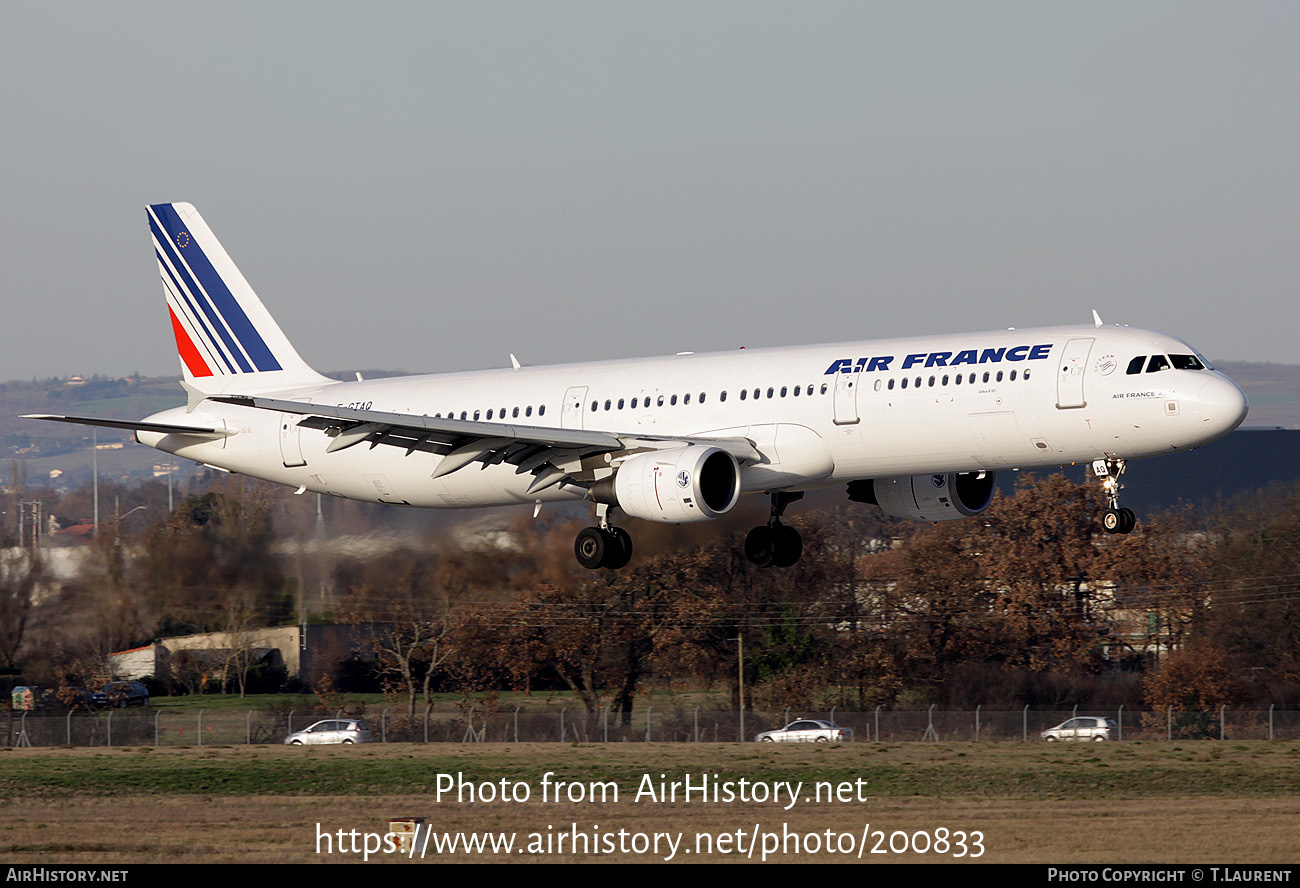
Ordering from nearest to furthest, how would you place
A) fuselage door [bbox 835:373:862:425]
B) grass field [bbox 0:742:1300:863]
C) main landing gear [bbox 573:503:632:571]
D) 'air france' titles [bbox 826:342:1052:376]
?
'air france' titles [bbox 826:342:1052:376] → fuselage door [bbox 835:373:862:425] → grass field [bbox 0:742:1300:863] → main landing gear [bbox 573:503:632:571]

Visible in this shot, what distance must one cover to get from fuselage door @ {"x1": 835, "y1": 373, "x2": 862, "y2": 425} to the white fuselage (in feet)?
0.12

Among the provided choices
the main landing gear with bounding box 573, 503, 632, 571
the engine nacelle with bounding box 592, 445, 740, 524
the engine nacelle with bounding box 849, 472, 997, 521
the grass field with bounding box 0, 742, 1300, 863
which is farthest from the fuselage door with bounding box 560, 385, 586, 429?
the grass field with bounding box 0, 742, 1300, 863

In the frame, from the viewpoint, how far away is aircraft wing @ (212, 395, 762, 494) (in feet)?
127

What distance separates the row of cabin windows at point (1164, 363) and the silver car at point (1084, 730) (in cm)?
3803

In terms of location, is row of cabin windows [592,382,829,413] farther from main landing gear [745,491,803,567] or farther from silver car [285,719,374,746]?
silver car [285,719,374,746]

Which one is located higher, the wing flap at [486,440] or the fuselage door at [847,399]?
the fuselage door at [847,399]

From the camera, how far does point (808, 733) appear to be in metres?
72.6

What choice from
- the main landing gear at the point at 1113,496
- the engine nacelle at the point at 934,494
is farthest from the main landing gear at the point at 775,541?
the main landing gear at the point at 1113,496

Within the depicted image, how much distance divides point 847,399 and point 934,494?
221 inches

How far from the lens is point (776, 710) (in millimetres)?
80938

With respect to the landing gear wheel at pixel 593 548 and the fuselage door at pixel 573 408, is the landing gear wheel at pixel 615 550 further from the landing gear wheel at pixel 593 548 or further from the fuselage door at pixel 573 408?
the fuselage door at pixel 573 408

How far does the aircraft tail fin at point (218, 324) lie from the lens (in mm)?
50531

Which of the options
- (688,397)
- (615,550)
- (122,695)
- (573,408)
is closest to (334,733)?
(122,695)
